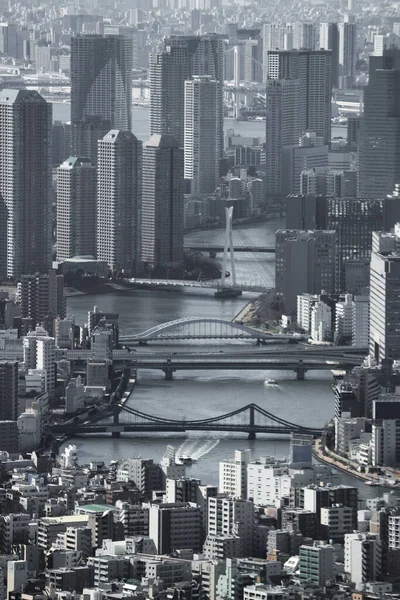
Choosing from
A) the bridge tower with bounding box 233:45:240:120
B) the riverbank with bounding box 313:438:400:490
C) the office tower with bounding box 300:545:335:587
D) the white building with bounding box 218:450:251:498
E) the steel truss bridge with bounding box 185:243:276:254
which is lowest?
the bridge tower with bounding box 233:45:240:120

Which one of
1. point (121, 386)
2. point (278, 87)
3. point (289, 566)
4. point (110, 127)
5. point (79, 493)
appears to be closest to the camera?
point (289, 566)

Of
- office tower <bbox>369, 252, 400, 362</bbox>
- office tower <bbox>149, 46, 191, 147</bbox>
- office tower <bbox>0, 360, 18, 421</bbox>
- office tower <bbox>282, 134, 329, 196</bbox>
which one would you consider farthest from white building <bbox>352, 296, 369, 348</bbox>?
office tower <bbox>149, 46, 191, 147</bbox>

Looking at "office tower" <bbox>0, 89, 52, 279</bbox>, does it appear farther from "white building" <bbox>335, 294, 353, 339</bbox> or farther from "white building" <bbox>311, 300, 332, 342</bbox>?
"white building" <bbox>335, 294, 353, 339</bbox>

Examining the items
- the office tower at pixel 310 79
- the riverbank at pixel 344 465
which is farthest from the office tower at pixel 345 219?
the office tower at pixel 310 79

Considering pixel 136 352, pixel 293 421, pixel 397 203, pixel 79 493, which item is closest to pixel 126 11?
pixel 397 203

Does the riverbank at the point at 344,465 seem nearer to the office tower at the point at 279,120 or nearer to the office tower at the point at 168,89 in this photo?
the office tower at the point at 279,120

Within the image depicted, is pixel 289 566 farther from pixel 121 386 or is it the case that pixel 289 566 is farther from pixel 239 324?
pixel 239 324
